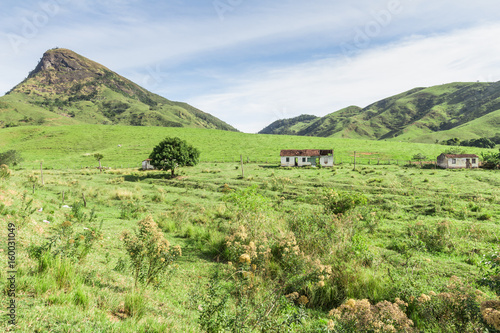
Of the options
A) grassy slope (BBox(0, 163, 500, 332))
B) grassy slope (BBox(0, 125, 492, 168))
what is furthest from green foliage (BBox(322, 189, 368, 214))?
grassy slope (BBox(0, 125, 492, 168))

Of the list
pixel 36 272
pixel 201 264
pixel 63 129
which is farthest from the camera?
pixel 63 129

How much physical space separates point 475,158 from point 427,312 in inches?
2676

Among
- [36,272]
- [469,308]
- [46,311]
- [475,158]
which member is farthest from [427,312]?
[475,158]

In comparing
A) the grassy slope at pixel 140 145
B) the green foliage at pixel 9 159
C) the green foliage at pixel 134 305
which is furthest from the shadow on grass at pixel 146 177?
the green foliage at pixel 134 305

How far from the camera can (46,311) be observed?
4035 millimetres

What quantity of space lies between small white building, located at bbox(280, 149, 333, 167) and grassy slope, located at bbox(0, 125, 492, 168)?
497 cm

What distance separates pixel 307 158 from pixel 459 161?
34.4 meters

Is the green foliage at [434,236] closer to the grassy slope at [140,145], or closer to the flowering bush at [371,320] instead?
the flowering bush at [371,320]

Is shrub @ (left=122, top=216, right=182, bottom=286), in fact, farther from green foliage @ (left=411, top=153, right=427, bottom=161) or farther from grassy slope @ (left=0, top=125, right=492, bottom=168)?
green foliage @ (left=411, top=153, right=427, bottom=161)

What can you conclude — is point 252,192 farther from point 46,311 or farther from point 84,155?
point 84,155

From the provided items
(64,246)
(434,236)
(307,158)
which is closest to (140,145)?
(307,158)

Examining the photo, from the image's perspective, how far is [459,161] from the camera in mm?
53875

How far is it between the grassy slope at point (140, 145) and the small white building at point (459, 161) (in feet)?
30.9

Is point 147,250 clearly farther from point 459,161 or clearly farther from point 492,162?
point 492,162
